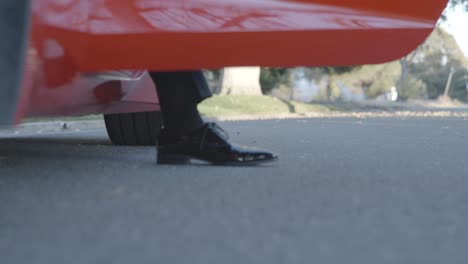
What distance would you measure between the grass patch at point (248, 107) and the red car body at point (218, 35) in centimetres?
1259

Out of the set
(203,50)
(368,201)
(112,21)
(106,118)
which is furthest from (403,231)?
(106,118)

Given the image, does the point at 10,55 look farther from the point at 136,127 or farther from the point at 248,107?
A: the point at 248,107

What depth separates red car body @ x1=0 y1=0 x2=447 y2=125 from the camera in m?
2.83

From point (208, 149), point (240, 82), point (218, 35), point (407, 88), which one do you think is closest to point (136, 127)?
point (208, 149)

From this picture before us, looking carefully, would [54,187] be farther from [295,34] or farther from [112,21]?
[295,34]

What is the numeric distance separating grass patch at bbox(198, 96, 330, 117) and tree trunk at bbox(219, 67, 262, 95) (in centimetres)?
214

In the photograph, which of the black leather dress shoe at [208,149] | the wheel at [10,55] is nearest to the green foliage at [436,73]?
the black leather dress shoe at [208,149]

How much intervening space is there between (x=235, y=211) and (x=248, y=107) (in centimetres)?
1607

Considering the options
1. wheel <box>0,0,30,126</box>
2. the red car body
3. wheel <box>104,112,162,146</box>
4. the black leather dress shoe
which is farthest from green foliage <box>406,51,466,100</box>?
wheel <box>0,0,30,126</box>

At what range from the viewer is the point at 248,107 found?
1880 cm

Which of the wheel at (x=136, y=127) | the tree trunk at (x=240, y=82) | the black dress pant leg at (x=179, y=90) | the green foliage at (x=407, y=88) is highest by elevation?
the black dress pant leg at (x=179, y=90)

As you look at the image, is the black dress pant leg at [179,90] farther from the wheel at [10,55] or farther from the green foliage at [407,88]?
the green foliage at [407,88]

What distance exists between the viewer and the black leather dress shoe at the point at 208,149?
4.20 m

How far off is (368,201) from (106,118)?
3.33 meters
